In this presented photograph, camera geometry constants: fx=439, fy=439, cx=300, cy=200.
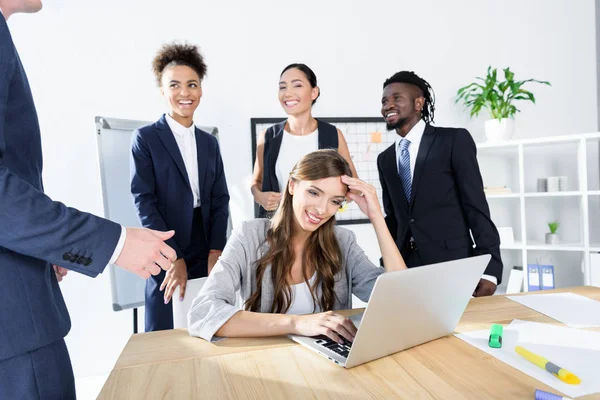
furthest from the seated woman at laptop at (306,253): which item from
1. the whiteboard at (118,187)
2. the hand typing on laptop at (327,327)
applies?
the whiteboard at (118,187)

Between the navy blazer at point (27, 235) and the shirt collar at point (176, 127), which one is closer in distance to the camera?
the navy blazer at point (27, 235)

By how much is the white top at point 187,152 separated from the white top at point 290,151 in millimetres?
410

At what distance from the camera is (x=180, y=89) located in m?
2.17

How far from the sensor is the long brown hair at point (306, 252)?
1.47m

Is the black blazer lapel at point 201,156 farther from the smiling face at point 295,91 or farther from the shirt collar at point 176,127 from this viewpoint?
the smiling face at point 295,91

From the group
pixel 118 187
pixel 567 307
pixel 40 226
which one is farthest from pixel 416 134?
pixel 118 187

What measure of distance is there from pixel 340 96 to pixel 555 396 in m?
2.82

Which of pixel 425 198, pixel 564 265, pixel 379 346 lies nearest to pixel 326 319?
pixel 379 346

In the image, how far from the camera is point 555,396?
28.2 inches

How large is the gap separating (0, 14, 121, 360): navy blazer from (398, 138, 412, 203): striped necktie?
137cm

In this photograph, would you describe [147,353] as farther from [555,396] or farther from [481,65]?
[481,65]

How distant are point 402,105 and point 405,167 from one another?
11.3 inches

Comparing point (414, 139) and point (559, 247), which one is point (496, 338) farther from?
point (559, 247)

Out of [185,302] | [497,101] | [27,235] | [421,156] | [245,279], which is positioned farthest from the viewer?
[497,101]
